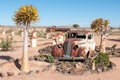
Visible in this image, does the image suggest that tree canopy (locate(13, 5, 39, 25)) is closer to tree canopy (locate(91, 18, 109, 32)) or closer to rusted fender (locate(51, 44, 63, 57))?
rusted fender (locate(51, 44, 63, 57))

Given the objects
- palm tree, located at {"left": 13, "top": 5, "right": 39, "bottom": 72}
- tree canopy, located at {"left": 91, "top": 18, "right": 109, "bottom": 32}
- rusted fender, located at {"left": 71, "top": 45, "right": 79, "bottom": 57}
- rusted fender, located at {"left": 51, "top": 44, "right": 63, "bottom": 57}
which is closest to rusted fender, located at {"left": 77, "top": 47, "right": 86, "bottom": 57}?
rusted fender, located at {"left": 71, "top": 45, "right": 79, "bottom": 57}

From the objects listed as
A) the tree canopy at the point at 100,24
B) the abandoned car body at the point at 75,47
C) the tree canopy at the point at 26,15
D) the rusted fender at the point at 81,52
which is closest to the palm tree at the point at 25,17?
the tree canopy at the point at 26,15

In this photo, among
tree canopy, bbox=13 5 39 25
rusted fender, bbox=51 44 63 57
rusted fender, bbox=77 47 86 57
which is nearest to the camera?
tree canopy, bbox=13 5 39 25

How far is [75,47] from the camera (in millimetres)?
18000

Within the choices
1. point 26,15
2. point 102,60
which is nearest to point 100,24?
point 102,60

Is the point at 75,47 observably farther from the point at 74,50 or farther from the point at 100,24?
the point at 100,24

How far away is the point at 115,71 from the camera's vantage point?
1523cm

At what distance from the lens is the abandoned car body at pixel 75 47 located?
1800cm

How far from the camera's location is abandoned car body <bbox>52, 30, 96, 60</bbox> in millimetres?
18000

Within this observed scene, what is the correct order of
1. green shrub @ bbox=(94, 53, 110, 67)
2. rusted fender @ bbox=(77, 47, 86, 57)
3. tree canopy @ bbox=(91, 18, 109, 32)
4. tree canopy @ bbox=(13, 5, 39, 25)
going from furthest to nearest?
1. tree canopy @ bbox=(91, 18, 109, 32)
2. rusted fender @ bbox=(77, 47, 86, 57)
3. green shrub @ bbox=(94, 53, 110, 67)
4. tree canopy @ bbox=(13, 5, 39, 25)

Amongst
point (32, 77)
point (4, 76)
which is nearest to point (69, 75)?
point (32, 77)

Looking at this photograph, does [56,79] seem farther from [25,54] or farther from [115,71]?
[115,71]

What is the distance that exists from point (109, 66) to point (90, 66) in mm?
1250

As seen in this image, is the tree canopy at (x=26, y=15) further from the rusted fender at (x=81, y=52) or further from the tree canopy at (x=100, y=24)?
the tree canopy at (x=100, y=24)
